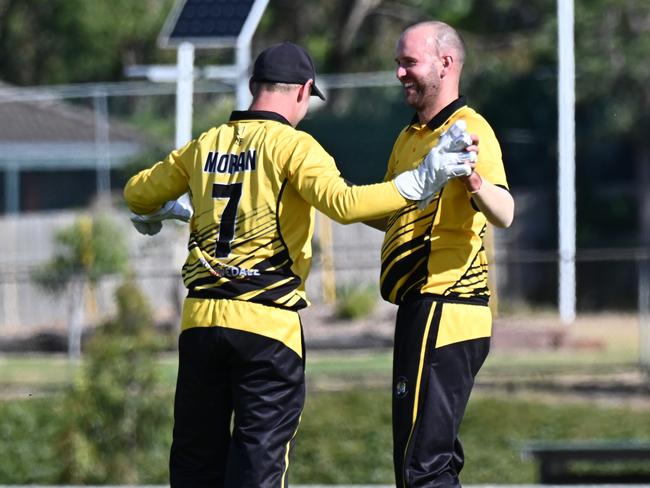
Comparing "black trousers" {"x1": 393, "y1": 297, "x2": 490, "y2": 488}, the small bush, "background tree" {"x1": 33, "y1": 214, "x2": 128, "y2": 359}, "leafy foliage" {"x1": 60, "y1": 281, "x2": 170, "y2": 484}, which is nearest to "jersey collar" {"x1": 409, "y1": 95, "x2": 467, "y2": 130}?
"black trousers" {"x1": 393, "y1": 297, "x2": 490, "y2": 488}

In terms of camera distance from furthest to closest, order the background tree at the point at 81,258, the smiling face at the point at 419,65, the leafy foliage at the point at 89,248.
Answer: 1. the leafy foliage at the point at 89,248
2. the background tree at the point at 81,258
3. the smiling face at the point at 419,65

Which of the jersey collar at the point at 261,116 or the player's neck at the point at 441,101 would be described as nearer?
the jersey collar at the point at 261,116

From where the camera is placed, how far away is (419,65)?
16.4 ft

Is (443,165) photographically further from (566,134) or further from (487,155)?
(566,134)

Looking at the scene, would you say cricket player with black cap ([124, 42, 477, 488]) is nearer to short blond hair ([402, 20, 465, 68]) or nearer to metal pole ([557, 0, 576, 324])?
short blond hair ([402, 20, 465, 68])

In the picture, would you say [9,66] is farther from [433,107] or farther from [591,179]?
[433,107]

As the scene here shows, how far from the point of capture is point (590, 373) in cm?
1369

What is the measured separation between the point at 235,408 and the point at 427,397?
65 cm

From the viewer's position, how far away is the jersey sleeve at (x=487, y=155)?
485cm

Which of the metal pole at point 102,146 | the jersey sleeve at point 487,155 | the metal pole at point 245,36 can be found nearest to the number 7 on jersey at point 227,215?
the jersey sleeve at point 487,155

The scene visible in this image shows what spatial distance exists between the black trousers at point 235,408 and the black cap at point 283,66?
0.85m

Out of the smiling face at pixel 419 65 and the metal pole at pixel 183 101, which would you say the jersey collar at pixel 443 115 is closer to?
the smiling face at pixel 419 65

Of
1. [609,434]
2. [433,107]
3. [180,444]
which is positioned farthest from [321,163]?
[609,434]

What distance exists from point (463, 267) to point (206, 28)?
20.9 ft
